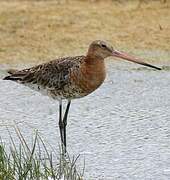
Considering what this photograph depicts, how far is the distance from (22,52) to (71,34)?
1278 millimetres

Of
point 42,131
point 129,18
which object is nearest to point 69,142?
point 42,131

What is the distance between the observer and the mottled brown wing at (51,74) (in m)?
7.03

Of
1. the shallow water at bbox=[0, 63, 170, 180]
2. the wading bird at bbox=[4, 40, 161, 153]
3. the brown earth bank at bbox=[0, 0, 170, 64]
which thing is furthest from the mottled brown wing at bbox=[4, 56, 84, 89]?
the brown earth bank at bbox=[0, 0, 170, 64]

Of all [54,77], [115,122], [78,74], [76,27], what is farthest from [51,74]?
[76,27]

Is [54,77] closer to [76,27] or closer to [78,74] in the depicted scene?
[78,74]

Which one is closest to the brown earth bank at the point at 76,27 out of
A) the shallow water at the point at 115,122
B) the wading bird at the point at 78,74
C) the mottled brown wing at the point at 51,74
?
the shallow water at the point at 115,122

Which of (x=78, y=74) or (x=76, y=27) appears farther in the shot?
(x=76, y=27)

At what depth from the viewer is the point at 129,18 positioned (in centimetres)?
1357

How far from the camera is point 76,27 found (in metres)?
13.0

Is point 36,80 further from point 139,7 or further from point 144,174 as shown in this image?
point 139,7

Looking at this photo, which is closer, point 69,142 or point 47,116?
point 69,142

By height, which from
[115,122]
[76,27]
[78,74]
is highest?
[76,27]

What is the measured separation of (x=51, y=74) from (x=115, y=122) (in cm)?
110

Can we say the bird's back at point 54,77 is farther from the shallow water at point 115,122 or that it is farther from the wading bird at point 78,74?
the shallow water at point 115,122
